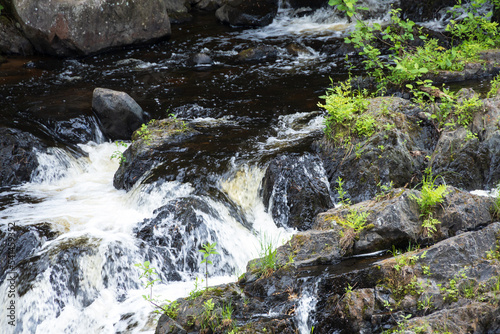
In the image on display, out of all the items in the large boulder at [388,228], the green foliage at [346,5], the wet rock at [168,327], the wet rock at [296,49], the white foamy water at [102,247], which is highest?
the green foliage at [346,5]

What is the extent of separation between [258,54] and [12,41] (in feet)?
22.6

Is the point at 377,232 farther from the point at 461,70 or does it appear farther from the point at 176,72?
the point at 176,72

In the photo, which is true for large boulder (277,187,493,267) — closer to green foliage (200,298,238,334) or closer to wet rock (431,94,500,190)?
green foliage (200,298,238,334)

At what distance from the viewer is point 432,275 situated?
4.11 metres

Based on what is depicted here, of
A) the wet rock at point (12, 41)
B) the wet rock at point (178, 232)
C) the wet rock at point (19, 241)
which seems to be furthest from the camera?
the wet rock at point (12, 41)

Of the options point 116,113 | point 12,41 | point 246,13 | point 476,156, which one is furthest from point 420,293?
point 246,13

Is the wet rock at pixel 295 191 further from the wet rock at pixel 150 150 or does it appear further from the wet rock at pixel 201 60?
the wet rock at pixel 201 60

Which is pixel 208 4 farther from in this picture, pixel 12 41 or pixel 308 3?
pixel 12 41

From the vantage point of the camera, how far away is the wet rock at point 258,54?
12.2m

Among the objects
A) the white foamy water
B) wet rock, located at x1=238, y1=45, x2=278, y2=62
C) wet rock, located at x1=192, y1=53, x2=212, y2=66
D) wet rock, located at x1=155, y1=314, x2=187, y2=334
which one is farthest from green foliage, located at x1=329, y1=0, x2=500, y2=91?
wet rock, located at x1=155, y1=314, x2=187, y2=334

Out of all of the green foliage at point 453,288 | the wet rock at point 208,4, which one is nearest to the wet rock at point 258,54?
the wet rock at point 208,4

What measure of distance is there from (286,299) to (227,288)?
0.63m

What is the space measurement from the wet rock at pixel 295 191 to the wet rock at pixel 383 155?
0.21 meters

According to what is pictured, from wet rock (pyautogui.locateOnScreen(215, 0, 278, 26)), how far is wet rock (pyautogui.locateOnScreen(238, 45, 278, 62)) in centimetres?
344
